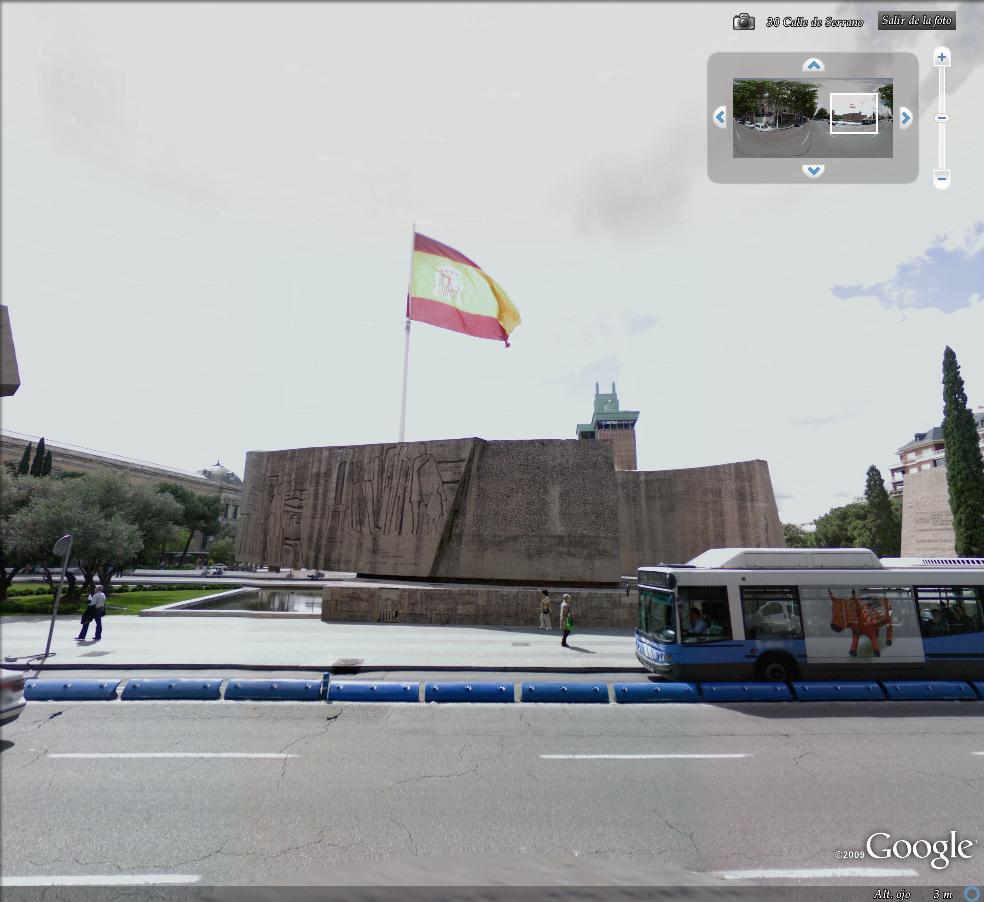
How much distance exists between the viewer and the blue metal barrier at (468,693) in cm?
1041

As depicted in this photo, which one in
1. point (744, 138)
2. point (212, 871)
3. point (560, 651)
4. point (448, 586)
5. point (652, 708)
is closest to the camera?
point (212, 871)

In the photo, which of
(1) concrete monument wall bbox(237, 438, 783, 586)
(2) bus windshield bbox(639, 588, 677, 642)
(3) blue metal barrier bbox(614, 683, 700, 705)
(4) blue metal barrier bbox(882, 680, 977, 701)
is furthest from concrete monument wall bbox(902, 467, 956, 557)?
(3) blue metal barrier bbox(614, 683, 700, 705)

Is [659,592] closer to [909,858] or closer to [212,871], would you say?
[909,858]

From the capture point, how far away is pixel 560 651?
1533cm

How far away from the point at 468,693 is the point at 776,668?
6.94 metres

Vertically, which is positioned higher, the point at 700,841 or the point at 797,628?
the point at 797,628

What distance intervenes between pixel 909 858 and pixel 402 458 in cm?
2157

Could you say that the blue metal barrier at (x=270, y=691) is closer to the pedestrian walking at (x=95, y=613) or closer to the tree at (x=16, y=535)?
the pedestrian walking at (x=95, y=613)

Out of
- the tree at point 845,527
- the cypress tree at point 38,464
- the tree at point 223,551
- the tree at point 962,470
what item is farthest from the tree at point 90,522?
the tree at point 845,527

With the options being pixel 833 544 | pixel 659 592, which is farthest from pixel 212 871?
pixel 833 544

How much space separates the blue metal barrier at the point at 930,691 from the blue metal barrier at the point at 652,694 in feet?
13.7

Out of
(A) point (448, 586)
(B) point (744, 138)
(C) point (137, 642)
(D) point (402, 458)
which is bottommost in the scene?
(C) point (137, 642)

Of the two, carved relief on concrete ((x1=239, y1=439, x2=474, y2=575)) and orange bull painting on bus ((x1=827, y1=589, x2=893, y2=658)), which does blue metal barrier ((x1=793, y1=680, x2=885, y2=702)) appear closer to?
orange bull painting on bus ((x1=827, y1=589, x2=893, y2=658))

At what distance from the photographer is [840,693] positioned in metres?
10.9
